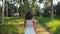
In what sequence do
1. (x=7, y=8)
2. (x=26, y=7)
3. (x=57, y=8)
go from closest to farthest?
1. (x=26, y=7)
2. (x=57, y=8)
3. (x=7, y=8)

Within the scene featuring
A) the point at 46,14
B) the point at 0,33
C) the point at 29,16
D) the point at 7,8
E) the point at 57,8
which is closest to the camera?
the point at 29,16

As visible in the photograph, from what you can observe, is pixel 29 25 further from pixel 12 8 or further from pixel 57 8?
pixel 12 8

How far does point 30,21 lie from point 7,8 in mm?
57601

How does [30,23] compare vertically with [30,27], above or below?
above

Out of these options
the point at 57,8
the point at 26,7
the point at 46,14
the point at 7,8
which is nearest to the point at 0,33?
the point at 26,7

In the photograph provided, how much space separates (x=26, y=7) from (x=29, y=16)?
1603 inches

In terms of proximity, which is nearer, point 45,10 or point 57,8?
point 57,8

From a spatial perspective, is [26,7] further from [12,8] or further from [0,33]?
[0,33]

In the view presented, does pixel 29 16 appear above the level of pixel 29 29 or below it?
above

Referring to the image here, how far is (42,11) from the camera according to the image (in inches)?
2598

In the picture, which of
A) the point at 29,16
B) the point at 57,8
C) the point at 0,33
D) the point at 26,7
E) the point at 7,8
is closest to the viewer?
the point at 29,16

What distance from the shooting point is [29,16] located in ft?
27.8

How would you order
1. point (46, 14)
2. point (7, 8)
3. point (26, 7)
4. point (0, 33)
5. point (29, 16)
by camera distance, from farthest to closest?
1. point (7, 8)
2. point (46, 14)
3. point (26, 7)
4. point (0, 33)
5. point (29, 16)

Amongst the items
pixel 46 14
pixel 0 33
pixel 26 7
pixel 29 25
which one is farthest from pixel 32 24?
pixel 46 14
